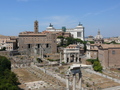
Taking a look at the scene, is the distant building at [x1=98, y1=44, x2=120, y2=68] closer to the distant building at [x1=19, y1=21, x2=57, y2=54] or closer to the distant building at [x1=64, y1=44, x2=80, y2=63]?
the distant building at [x1=64, y1=44, x2=80, y2=63]

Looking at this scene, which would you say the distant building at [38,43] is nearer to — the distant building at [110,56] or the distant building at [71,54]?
→ the distant building at [71,54]

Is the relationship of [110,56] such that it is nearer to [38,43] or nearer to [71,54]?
[71,54]

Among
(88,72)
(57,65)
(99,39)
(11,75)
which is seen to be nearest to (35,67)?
(57,65)

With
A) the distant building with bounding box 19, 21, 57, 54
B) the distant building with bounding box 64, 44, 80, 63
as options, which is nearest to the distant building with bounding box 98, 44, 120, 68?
the distant building with bounding box 64, 44, 80, 63

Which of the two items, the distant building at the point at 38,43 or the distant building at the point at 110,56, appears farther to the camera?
the distant building at the point at 38,43

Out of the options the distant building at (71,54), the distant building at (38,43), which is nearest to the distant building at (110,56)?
the distant building at (71,54)

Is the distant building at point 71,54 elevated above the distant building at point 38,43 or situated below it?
below

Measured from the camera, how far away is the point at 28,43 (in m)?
70.3

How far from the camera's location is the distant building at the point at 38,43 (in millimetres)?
67438

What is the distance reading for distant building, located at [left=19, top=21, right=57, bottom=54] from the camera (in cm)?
6744

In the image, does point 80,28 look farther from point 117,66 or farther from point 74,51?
point 117,66

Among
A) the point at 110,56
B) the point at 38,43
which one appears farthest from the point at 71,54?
the point at 38,43

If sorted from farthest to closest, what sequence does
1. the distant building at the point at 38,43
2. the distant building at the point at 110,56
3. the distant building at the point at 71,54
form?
the distant building at the point at 38,43, the distant building at the point at 71,54, the distant building at the point at 110,56

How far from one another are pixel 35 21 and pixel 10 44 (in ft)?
58.6
